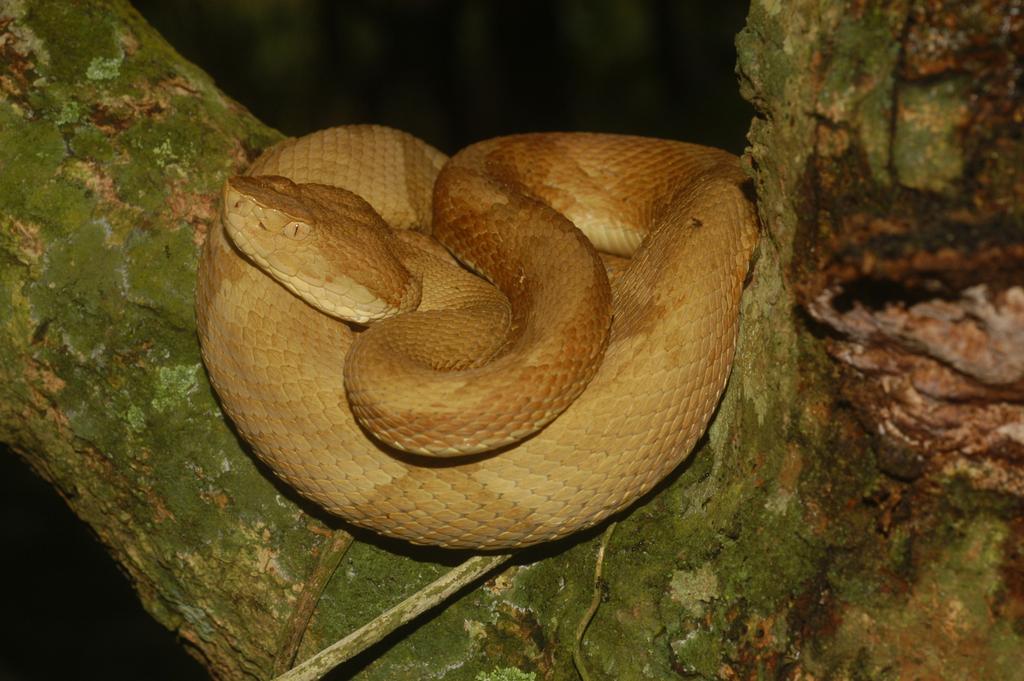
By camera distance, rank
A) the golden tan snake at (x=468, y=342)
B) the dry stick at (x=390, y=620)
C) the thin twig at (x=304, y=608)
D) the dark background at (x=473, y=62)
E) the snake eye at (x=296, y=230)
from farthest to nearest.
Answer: the dark background at (x=473, y=62) → the snake eye at (x=296, y=230) → the thin twig at (x=304, y=608) → the dry stick at (x=390, y=620) → the golden tan snake at (x=468, y=342)

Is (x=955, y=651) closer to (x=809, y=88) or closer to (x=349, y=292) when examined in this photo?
(x=809, y=88)

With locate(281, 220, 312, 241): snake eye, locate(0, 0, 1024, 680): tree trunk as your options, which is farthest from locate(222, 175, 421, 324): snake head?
locate(0, 0, 1024, 680): tree trunk

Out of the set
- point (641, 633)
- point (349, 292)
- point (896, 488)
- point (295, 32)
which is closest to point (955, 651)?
point (896, 488)

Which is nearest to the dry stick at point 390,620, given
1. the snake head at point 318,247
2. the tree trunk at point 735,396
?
the tree trunk at point 735,396

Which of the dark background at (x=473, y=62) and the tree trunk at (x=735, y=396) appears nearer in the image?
the tree trunk at (x=735, y=396)

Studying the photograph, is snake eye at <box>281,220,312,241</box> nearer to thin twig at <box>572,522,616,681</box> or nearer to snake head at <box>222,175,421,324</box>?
snake head at <box>222,175,421,324</box>

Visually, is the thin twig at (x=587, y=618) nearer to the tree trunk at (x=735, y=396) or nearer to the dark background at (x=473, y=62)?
the tree trunk at (x=735, y=396)
